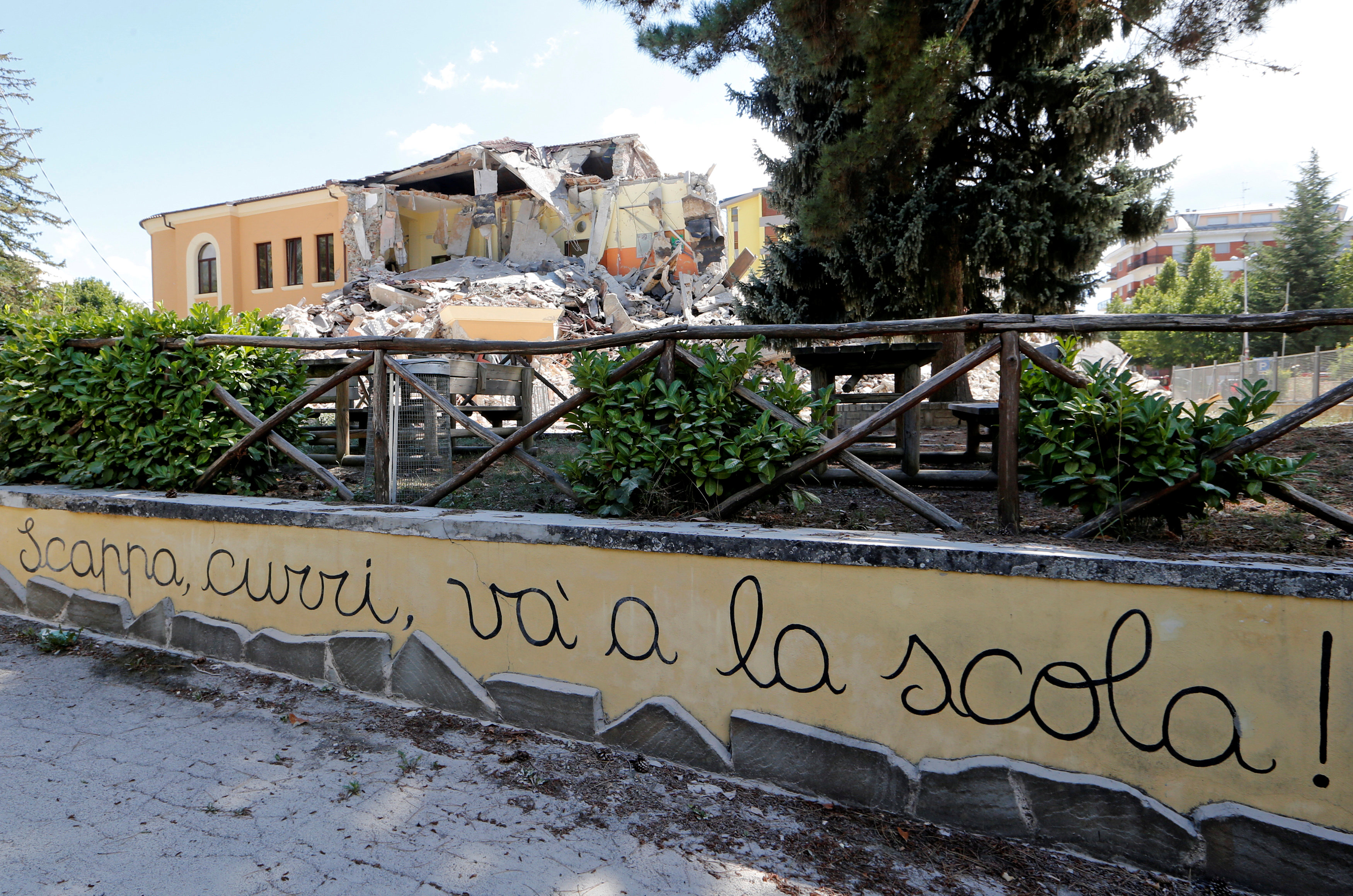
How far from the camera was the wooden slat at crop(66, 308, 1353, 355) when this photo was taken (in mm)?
2545

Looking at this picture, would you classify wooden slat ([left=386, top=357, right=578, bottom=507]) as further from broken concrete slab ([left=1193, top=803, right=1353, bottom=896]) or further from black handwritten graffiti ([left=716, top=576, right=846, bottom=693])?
broken concrete slab ([left=1193, top=803, right=1353, bottom=896])

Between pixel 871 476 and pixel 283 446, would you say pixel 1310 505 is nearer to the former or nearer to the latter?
pixel 871 476

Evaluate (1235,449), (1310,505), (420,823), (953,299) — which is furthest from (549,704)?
(953,299)

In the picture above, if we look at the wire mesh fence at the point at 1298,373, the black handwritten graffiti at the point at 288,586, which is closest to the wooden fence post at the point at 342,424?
the black handwritten graffiti at the point at 288,586

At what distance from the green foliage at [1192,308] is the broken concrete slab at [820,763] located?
41608 millimetres

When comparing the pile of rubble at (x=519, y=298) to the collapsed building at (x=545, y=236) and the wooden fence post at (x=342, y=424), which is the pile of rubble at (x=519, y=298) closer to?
the collapsed building at (x=545, y=236)

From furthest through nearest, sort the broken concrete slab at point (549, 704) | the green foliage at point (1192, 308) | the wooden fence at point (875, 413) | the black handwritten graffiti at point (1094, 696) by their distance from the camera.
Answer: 1. the green foliage at point (1192, 308)
2. the broken concrete slab at point (549, 704)
3. the wooden fence at point (875, 413)
4. the black handwritten graffiti at point (1094, 696)

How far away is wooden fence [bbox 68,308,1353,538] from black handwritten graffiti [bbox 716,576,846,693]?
0.48 metres

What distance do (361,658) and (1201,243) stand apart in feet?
298

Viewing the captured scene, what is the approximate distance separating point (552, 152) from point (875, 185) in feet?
82.3

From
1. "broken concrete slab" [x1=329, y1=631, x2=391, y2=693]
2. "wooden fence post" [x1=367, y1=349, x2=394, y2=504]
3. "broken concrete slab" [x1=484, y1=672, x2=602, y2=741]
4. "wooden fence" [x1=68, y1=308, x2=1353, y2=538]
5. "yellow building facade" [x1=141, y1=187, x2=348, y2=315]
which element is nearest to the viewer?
"wooden fence" [x1=68, y1=308, x2=1353, y2=538]

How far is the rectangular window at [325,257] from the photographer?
84.4 feet

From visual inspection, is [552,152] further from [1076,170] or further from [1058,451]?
[1058,451]

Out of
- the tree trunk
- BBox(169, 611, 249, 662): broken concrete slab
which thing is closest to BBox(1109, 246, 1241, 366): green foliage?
the tree trunk
